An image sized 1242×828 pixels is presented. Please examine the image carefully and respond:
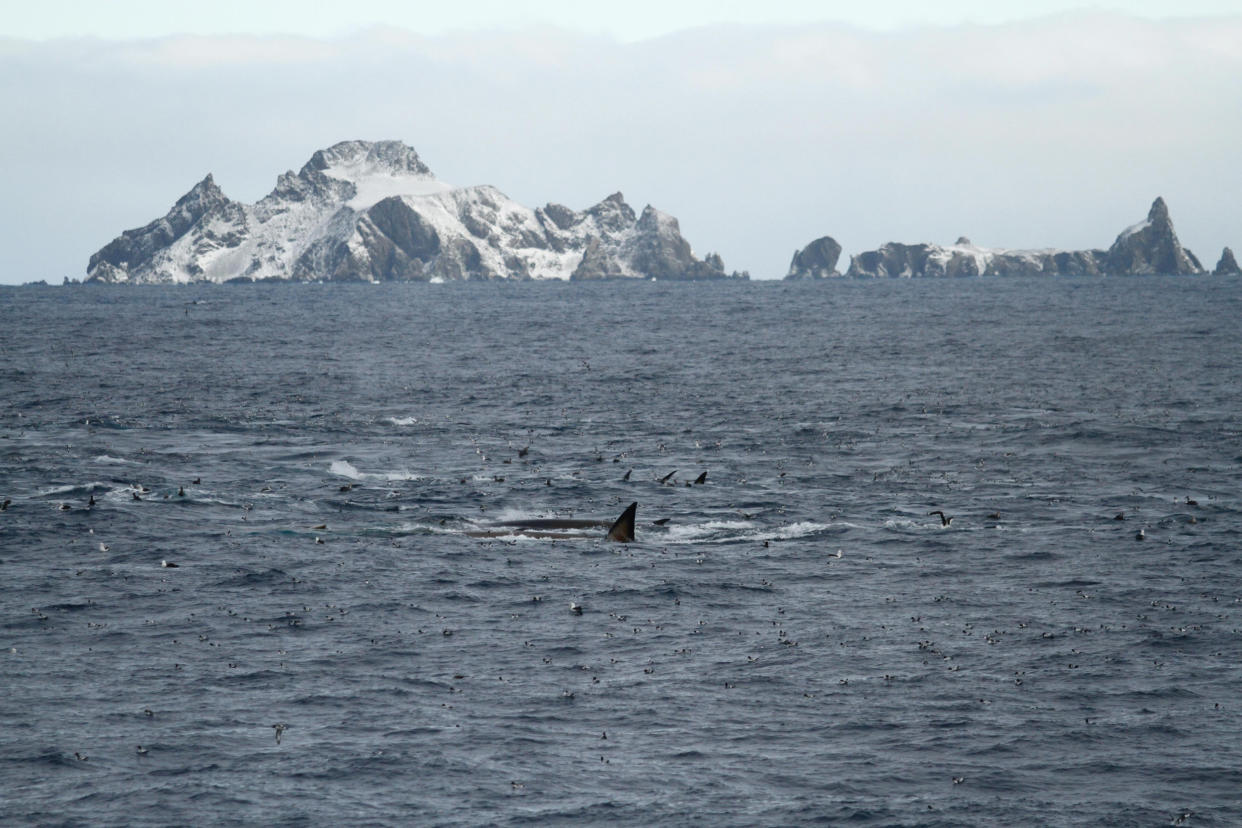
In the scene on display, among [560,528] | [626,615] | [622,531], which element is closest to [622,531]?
[622,531]

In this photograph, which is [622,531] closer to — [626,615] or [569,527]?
[569,527]

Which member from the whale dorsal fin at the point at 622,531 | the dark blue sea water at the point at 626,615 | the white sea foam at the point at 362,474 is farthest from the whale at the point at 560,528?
the white sea foam at the point at 362,474

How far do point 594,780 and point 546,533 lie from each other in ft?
68.8

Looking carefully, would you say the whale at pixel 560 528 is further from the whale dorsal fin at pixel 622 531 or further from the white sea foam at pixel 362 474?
the white sea foam at pixel 362 474

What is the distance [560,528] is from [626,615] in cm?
1072

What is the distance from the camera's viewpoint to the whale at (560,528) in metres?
44.2

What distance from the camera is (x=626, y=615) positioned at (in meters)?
35.2

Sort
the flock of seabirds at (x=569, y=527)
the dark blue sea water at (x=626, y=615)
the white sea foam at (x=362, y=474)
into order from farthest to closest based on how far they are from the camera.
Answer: the white sea foam at (x=362, y=474) → the flock of seabirds at (x=569, y=527) → the dark blue sea water at (x=626, y=615)

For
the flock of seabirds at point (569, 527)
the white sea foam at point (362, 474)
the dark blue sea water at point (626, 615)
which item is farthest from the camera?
the white sea foam at point (362, 474)

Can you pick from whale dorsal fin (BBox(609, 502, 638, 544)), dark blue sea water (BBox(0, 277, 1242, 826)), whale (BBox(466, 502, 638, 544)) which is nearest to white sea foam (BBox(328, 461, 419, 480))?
dark blue sea water (BBox(0, 277, 1242, 826))

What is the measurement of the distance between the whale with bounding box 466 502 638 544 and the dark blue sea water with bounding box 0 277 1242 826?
108 centimetres

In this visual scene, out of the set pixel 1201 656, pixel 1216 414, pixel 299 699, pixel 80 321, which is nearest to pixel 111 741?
pixel 299 699

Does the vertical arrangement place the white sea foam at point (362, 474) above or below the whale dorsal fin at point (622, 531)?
above

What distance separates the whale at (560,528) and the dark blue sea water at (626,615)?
1.08m
